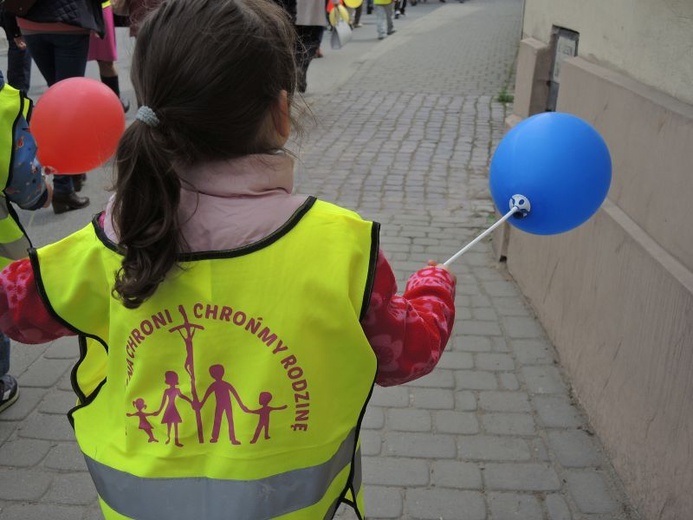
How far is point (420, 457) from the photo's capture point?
9.34ft

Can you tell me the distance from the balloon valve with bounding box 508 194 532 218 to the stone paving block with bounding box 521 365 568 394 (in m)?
1.53

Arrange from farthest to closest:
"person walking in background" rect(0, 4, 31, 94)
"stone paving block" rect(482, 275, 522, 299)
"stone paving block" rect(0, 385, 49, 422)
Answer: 1. "person walking in background" rect(0, 4, 31, 94)
2. "stone paving block" rect(482, 275, 522, 299)
3. "stone paving block" rect(0, 385, 49, 422)

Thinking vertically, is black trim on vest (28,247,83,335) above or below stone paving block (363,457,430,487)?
above

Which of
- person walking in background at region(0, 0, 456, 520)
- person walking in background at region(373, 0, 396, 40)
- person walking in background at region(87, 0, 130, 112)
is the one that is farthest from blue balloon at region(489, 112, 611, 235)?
person walking in background at region(373, 0, 396, 40)

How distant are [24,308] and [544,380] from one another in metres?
2.43

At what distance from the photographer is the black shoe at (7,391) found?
3122 mm

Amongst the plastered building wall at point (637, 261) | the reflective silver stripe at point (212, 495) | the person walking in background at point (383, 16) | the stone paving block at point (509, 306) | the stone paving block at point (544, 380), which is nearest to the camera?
the reflective silver stripe at point (212, 495)

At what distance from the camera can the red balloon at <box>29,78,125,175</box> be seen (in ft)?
8.07

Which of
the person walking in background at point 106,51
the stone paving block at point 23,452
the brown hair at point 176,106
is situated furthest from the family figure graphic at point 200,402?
the person walking in background at point 106,51

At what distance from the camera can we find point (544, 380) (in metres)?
3.34

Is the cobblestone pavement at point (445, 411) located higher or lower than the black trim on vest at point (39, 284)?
lower

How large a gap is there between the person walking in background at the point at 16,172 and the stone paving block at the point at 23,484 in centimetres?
76

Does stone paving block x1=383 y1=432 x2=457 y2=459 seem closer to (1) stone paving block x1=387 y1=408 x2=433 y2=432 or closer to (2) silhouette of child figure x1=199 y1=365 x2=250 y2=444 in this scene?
(1) stone paving block x1=387 y1=408 x2=433 y2=432

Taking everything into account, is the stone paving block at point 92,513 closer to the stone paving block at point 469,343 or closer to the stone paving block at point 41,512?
the stone paving block at point 41,512
